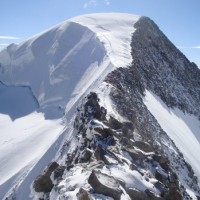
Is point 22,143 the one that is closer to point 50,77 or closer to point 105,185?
point 50,77

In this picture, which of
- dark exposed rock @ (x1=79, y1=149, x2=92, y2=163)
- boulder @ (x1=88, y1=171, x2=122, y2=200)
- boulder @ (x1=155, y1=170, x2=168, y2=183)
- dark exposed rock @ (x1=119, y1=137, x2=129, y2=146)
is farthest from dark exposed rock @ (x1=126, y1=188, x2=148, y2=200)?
dark exposed rock @ (x1=119, y1=137, x2=129, y2=146)

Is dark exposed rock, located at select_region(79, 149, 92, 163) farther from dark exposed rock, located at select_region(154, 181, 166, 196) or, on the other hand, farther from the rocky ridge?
dark exposed rock, located at select_region(154, 181, 166, 196)

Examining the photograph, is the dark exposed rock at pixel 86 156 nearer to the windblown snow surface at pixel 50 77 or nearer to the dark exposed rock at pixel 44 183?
the dark exposed rock at pixel 44 183

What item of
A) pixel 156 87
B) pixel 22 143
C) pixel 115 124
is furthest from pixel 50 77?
pixel 115 124

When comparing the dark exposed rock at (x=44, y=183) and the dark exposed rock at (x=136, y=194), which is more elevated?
the dark exposed rock at (x=136, y=194)

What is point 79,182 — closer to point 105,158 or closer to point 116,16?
point 105,158

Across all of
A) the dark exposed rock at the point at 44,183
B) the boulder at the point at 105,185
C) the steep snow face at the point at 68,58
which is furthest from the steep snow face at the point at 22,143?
the boulder at the point at 105,185

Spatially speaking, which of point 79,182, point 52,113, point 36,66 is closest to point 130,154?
point 79,182
